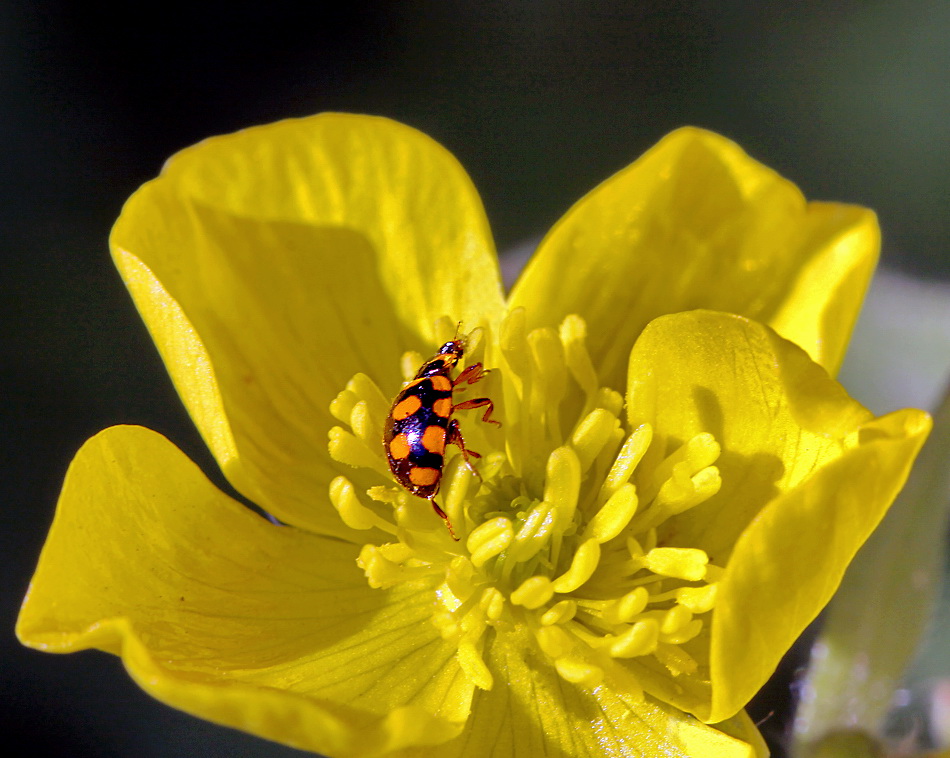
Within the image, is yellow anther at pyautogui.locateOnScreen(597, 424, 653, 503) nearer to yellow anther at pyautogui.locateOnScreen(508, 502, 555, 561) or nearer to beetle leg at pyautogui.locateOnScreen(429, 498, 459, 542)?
yellow anther at pyautogui.locateOnScreen(508, 502, 555, 561)

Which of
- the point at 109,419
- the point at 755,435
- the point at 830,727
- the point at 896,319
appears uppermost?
the point at 755,435

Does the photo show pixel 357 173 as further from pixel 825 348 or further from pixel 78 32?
pixel 78 32

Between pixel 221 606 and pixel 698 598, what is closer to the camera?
pixel 698 598

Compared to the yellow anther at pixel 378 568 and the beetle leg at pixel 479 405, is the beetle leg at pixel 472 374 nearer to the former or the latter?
the beetle leg at pixel 479 405

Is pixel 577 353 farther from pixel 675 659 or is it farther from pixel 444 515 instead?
pixel 675 659

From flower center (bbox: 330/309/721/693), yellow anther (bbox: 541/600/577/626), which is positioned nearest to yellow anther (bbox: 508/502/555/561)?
flower center (bbox: 330/309/721/693)

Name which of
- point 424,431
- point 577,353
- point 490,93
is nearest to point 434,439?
point 424,431

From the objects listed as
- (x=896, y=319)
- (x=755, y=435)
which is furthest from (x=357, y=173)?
(x=896, y=319)
